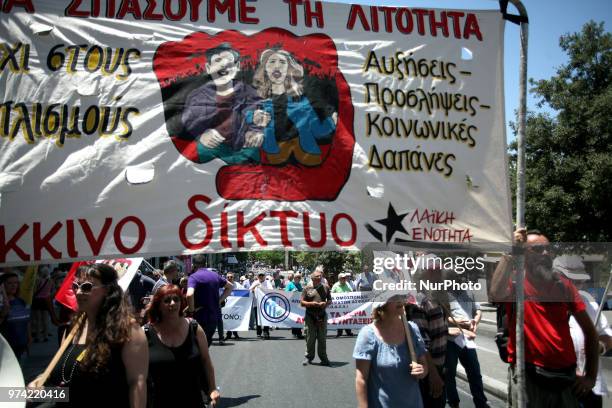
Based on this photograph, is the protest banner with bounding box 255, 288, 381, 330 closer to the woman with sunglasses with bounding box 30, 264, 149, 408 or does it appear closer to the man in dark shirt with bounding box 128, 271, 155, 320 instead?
the man in dark shirt with bounding box 128, 271, 155, 320

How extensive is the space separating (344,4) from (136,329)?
224cm

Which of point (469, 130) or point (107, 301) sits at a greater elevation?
point (469, 130)

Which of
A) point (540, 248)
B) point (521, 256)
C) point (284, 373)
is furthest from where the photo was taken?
point (284, 373)

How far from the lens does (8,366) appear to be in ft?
8.56

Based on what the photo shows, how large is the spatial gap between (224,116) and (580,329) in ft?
11.4

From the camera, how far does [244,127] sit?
3.15m

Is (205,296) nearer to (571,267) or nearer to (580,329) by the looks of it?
(580,329)

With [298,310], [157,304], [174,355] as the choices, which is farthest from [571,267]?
[298,310]

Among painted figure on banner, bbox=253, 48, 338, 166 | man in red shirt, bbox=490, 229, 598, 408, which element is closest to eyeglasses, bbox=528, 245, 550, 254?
man in red shirt, bbox=490, 229, 598, 408

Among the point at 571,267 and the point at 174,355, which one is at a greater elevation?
the point at 571,267

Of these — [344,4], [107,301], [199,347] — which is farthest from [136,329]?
[344,4]

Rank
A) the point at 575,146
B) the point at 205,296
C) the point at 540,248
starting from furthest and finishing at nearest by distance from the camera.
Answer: the point at 575,146 < the point at 205,296 < the point at 540,248

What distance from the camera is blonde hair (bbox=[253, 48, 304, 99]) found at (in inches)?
126

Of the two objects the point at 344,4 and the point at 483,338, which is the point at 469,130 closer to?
the point at 344,4
